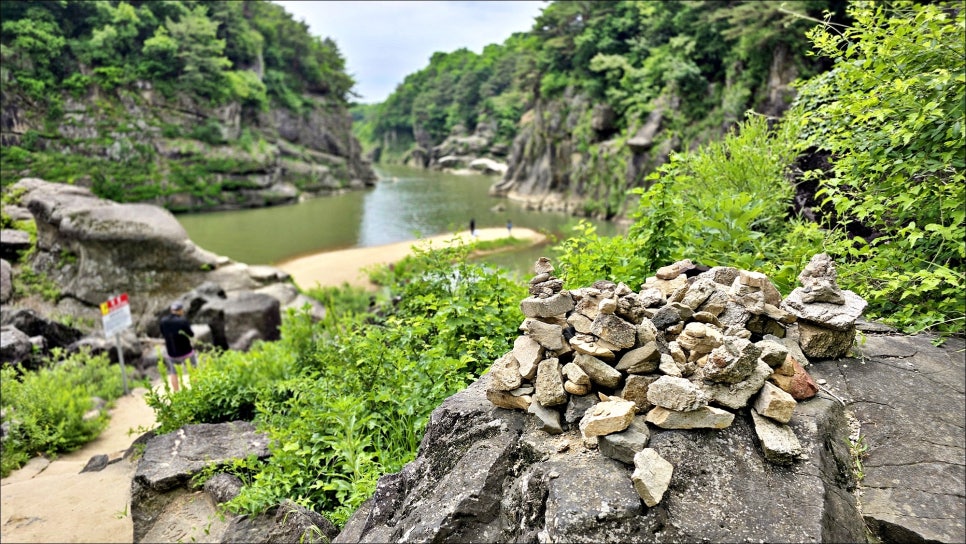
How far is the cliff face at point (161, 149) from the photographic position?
125ft

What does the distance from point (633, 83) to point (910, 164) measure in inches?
1414

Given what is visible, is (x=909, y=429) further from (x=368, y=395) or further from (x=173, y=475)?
(x=173, y=475)

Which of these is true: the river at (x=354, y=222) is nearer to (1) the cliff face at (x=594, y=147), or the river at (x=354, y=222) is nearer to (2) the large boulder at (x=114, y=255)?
(1) the cliff face at (x=594, y=147)

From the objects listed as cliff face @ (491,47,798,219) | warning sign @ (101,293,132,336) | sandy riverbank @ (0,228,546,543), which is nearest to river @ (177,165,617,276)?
cliff face @ (491,47,798,219)

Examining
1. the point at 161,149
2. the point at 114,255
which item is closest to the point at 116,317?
the point at 114,255

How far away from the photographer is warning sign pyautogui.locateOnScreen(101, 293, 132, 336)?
Answer: 9021mm

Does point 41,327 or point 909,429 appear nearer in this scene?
Result: point 909,429

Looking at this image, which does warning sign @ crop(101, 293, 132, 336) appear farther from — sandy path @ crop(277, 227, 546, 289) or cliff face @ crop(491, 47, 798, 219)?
cliff face @ crop(491, 47, 798, 219)

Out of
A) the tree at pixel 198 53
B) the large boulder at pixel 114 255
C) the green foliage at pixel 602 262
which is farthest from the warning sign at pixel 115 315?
the tree at pixel 198 53

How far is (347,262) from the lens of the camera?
2681 cm

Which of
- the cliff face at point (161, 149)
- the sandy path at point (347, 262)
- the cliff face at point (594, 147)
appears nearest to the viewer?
the sandy path at point (347, 262)

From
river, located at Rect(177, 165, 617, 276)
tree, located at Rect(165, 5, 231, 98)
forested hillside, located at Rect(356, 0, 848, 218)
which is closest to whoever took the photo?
forested hillside, located at Rect(356, 0, 848, 218)

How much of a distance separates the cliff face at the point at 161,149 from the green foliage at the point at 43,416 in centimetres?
3852

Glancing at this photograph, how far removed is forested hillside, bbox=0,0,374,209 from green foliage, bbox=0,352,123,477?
38.2m
